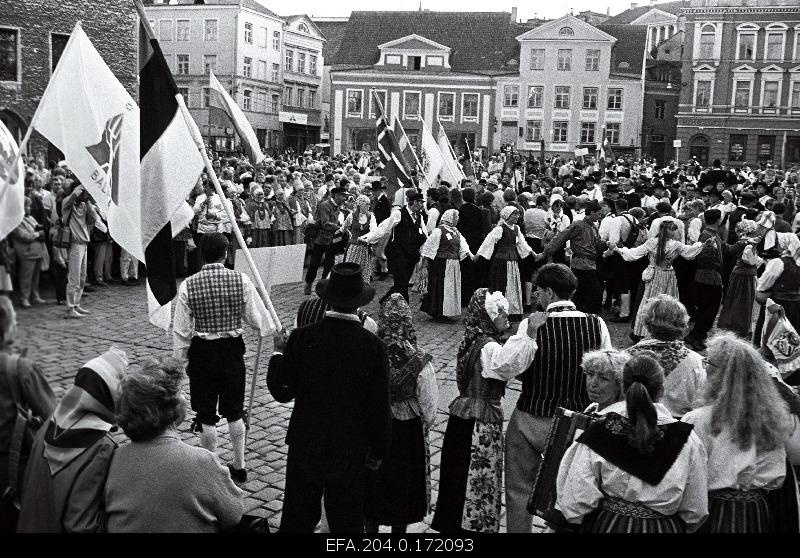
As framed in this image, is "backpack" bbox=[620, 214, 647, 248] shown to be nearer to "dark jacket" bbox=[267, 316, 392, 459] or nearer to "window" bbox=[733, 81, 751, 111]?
"dark jacket" bbox=[267, 316, 392, 459]

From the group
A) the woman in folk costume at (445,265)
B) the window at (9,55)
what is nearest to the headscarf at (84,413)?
the window at (9,55)

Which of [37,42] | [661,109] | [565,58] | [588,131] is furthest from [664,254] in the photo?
[661,109]

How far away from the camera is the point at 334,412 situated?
3.91m

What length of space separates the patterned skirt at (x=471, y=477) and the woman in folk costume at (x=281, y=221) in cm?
1115

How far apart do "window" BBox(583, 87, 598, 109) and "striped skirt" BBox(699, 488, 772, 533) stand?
58.3 meters

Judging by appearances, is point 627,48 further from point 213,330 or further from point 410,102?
point 213,330

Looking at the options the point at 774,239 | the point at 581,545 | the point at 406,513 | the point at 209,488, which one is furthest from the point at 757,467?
the point at 774,239

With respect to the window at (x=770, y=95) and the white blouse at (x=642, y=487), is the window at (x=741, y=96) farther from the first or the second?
the white blouse at (x=642, y=487)

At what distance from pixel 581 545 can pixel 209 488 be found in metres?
1.50

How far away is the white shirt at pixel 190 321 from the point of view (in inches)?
215

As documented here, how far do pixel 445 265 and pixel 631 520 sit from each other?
8.80 meters

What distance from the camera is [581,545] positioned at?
126 inches

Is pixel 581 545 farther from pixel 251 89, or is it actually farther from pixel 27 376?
pixel 251 89

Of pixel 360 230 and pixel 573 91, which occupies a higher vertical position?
pixel 573 91
